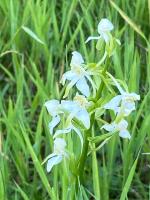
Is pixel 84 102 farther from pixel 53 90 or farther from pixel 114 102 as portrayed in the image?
pixel 53 90

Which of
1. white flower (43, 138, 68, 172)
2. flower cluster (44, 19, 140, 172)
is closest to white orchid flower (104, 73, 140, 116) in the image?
flower cluster (44, 19, 140, 172)

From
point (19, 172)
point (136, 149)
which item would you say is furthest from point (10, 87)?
point (136, 149)

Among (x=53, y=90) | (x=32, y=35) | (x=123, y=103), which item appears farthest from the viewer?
(x=32, y=35)

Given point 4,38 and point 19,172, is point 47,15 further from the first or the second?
point 19,172

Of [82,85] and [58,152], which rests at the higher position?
[82,85]

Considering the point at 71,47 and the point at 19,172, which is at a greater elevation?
the point at 71,47

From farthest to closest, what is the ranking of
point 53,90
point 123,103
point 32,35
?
1. point 32,35
2. point 53,90
3. point 123,103

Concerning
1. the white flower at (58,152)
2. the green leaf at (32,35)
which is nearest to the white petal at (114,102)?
the white flower at (58,152)

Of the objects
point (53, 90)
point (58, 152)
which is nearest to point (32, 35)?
point (53, 90)

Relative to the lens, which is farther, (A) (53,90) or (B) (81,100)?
(A) (53,90)
